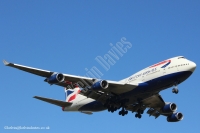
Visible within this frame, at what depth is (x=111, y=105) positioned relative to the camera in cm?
4650

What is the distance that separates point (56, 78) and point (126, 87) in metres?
8.53

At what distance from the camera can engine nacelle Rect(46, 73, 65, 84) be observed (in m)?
40.4

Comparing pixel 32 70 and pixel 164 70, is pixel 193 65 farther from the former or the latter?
pixel 32 70

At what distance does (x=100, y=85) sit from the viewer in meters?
42.2

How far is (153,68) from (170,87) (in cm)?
290

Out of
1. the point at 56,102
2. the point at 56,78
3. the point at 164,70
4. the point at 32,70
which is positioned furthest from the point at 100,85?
the point at 56,102

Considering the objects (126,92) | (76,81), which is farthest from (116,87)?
(76,81)

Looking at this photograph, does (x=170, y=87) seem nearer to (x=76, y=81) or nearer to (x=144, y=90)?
(x=144, y=90)

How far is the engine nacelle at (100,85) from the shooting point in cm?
4228

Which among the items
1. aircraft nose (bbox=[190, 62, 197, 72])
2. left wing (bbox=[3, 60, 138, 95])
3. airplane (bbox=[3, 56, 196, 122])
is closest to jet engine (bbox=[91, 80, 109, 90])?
airplane (bbox=[3, 56, 196, 122])

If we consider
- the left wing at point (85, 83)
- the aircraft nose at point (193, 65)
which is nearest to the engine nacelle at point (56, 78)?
the left wing at point (85, 83)

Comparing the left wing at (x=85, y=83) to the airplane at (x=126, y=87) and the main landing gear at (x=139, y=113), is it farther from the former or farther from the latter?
the main landing gear at (x=139, y=113)

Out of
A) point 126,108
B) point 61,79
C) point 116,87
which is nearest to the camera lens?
point 61,79

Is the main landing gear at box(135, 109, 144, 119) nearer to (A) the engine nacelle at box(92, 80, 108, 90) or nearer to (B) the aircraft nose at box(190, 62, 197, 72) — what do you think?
(A) the engine nacelle at box(92, 80, 108, 90)
